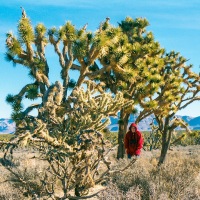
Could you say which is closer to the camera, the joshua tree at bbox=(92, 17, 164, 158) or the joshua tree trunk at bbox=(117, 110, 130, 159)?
the joshua tree at bbox=(92, 17, 164, 158)

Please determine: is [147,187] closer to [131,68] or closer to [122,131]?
[131,68]

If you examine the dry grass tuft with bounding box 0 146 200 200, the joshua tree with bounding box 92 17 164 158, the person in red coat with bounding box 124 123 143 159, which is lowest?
the dry grass tuft with bounding box 0 146 200 200

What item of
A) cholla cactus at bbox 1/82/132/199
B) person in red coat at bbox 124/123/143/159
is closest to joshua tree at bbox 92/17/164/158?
person in red coat at bbox 124/123/143/159

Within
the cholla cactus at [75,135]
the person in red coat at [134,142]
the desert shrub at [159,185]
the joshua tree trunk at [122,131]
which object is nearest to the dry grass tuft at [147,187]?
the desert shrub at [159,185]

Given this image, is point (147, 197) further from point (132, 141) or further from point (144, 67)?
point (144, 67)

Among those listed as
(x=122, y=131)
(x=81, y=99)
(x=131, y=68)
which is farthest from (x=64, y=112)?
(x=122, y=131)

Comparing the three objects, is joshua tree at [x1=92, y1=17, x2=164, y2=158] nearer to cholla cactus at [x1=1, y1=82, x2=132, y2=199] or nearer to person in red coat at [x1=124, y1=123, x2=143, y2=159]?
person in red coat at [x1=124, y1=123, x2=143, y2=159]

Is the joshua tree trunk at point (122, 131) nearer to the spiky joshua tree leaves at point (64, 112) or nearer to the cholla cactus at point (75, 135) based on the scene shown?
the spiky joshua tree leaves at point (64, 112)

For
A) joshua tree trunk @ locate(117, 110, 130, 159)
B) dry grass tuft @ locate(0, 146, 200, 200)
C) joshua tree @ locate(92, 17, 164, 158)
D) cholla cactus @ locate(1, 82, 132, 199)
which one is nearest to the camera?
cholla cactus @ locate(1, 82, 132, 199)

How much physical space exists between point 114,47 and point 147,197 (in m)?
5.35

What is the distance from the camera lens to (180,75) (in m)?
15.1

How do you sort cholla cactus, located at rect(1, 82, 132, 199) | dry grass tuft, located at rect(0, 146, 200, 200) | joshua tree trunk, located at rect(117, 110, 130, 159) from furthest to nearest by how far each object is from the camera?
1. joshua tree trunk, located at rect(117, 110, 130, 159)
2. dry grass tuft, located at rect(0, 146, 200, 200)
3. cholla cactus, located at rect(1, 82, 132, 199)

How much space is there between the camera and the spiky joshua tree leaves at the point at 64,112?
19.4 feet

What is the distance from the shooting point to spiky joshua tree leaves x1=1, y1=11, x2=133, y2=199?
19.4 ft
